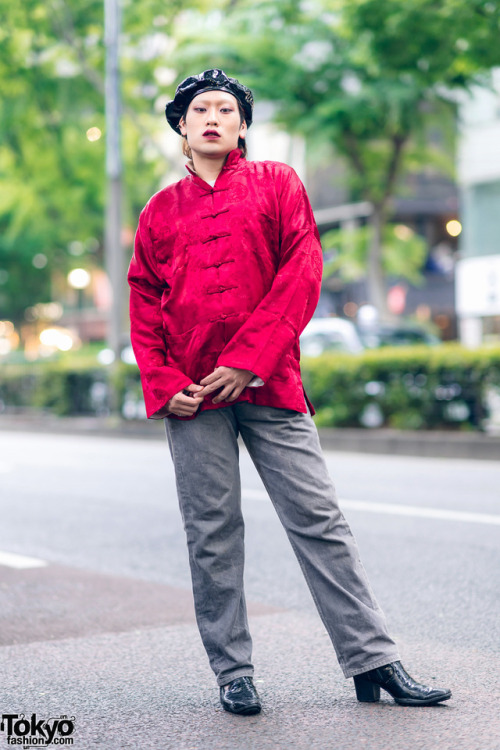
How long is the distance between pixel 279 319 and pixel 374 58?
13339 millimetres

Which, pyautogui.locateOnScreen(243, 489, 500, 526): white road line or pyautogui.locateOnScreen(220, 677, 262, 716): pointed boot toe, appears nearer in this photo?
pyautogui.locateOnScreen(220, 677, 262, 716): pointed boot toe

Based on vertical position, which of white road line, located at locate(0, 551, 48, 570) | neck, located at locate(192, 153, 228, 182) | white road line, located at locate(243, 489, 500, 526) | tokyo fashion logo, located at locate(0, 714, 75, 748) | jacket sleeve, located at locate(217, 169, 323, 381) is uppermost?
neck, located at locate(192, 153, 228, 182)

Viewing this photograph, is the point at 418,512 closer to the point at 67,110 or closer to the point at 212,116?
the point at 212,116

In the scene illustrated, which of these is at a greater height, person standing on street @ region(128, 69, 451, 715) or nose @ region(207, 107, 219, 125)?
nose @ region(207, 107, 219, 125)

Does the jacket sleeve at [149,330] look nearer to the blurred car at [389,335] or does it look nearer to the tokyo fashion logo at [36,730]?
the tokyo fashion logo at [36,730]

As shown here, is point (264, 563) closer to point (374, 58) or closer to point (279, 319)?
point (279, 319)

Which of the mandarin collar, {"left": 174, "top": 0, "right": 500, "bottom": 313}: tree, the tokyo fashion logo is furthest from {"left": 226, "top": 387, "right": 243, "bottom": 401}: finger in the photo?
{"left": 174, "top": 0, "right": 500, "bottom": 313}: tree

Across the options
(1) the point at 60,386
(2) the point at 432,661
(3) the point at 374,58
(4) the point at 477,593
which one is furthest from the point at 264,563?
(1) the point at 60,386

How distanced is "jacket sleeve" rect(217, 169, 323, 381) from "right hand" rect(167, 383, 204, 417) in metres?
0.11

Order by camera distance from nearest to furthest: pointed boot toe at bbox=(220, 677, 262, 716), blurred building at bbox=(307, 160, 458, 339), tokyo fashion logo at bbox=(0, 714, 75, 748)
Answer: tokyo fashion logo at bbox=(0, 714, 75, 748) < pointed boot toe at bbox=(220, 677, 262, 716) < blurred building at bbox=(307, 160, 458, 339)

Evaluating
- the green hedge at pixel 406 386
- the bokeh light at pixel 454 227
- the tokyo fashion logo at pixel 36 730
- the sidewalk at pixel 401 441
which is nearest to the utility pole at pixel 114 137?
the sidewalk at pixel 401 441

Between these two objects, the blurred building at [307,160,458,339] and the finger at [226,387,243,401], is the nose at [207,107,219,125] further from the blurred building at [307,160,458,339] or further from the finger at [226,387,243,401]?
the blurred building at [307,160,458,339]

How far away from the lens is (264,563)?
6.28m

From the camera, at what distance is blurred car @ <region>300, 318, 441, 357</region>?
68.7 ft
